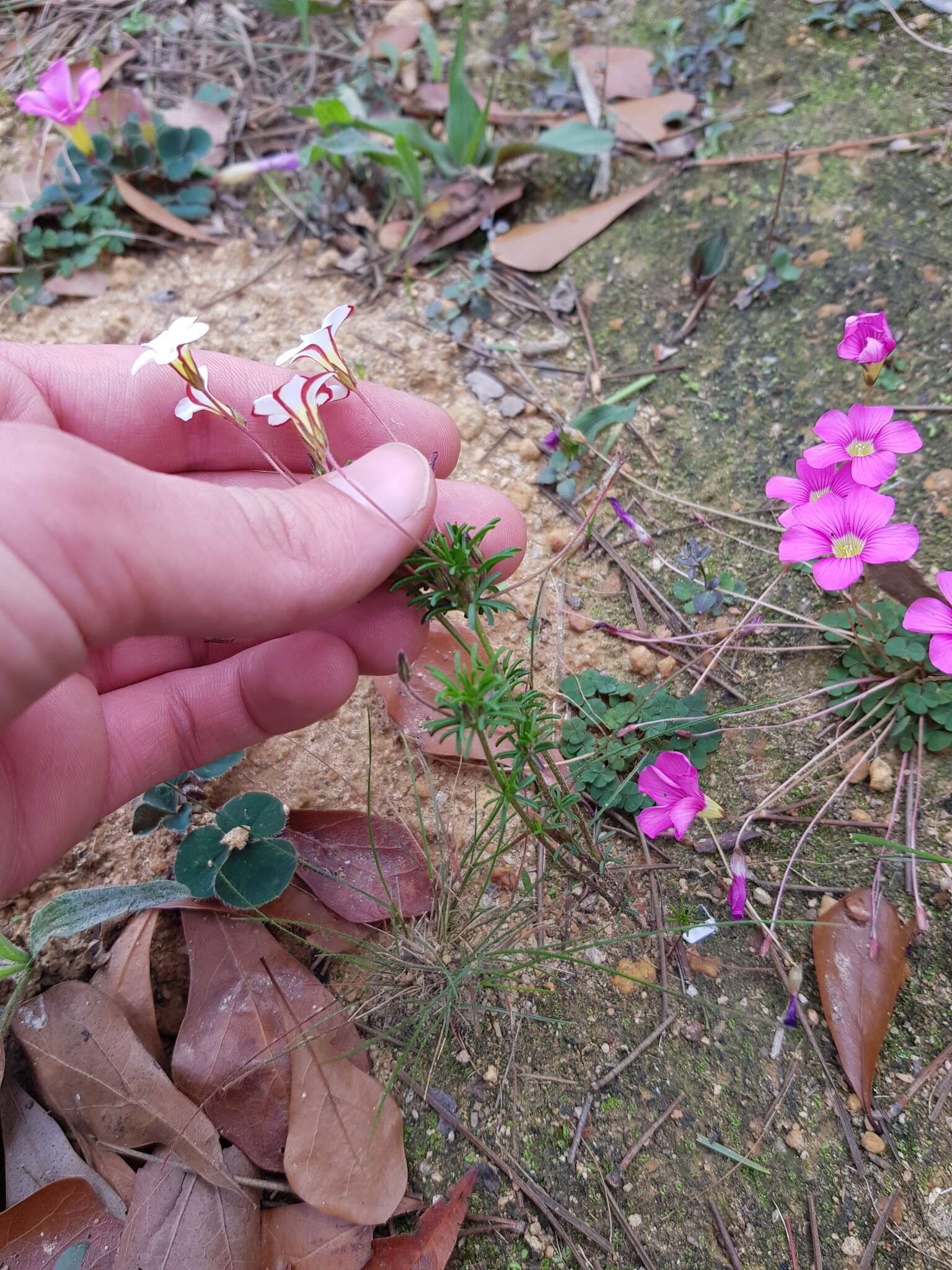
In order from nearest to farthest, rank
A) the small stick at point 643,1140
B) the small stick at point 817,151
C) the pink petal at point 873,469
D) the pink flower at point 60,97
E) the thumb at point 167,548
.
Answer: the thumb at point 167,548 → the small stick at point 643,1140 → the pink petal at point 873,469 → the small stick at point 817,151 → the pink flower at point 60,97

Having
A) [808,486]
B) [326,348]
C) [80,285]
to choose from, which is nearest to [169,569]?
[326,348]

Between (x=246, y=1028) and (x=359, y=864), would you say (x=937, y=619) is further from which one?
(x=246, y=1028)

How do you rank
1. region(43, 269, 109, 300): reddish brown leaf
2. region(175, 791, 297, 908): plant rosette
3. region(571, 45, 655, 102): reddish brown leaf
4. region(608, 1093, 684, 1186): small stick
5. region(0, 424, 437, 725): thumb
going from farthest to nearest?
1. region(43, 269, 109, 300): reddish brown leaf
2. region(571, 45, 655, 102): reddish brown leaf
3. region(175, 791, 297, 908): plant rosette
4. region(608, 1093, 684, 1186): small stick
5. region(0, 424, 437, 725): thumb

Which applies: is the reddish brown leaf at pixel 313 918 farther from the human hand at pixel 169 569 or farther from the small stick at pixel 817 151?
the small stick at pixel 817 151

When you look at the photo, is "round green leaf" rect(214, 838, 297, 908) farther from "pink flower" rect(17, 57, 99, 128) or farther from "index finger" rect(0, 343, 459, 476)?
"pink flower" rect(17, 57, 99, 128)

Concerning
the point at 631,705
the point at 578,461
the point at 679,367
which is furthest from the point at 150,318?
the point at 631,705

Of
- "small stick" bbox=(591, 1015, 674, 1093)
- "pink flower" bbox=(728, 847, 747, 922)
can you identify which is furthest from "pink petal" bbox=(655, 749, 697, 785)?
"small stick" bbox=(591, 1015, 674, 1093)

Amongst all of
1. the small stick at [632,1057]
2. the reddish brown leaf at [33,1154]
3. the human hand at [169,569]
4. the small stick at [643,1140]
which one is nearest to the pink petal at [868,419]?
the human hand at [169,569]
